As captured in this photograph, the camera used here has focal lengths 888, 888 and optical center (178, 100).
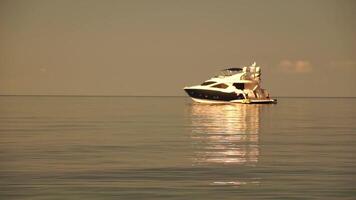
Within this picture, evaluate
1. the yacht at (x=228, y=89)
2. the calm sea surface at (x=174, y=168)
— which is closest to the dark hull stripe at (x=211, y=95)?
the yacht at (x=228, y=89)

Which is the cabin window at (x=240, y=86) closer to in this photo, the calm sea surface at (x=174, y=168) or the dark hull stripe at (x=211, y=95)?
the dark hull stripe at (x=211, y=95)

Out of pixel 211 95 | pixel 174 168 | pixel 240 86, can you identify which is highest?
pixel 240 86

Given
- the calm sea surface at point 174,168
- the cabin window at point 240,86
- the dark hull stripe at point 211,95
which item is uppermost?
the cabin window at point 240,86

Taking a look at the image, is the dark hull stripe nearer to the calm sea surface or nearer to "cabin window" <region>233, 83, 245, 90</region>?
"cabin window" <region>233, 83, 245, 90</region>

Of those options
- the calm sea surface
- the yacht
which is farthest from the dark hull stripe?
the calm sea surface

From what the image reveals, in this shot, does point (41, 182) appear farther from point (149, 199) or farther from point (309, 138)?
point (309, 138)

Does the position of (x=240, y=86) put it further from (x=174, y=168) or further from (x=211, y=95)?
(x=174, y=168)

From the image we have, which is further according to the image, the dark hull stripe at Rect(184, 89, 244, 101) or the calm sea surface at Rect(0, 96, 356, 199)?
the dark hull stripe at Rect(184, 89, 244, 101)

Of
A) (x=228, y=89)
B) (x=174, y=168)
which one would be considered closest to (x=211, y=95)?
(x=228, y=89)

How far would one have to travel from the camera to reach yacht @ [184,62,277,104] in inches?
5512

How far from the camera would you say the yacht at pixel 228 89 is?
140 meters

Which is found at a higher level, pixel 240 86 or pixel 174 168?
pixel 240 86

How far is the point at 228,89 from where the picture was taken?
140625 millimetres

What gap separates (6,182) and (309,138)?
2699 cm
